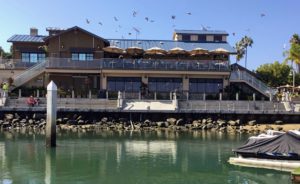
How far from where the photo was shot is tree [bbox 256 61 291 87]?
70812 millimetres

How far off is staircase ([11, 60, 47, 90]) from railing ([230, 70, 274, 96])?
79.9 feet

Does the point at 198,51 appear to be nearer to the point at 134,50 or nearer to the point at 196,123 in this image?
the point at 134,50

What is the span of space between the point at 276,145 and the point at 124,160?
383 inches

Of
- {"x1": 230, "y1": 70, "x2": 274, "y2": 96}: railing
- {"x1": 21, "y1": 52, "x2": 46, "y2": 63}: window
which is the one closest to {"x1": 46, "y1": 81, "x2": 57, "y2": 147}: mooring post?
{"x1": 230, "y1": 70, "x2": 274, "y2": 96}: railing

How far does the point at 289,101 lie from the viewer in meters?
50.7

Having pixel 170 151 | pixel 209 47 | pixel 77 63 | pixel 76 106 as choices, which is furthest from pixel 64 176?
pixel 209 47

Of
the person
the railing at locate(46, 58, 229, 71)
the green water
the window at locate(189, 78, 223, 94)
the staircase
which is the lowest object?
the green water

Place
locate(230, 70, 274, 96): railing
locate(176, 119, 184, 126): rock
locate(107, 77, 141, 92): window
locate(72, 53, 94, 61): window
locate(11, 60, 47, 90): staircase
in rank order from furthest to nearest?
locate(72, 53, 94, 61): window
locate(107, 77, 141, 92): window
locate(230, 70, 274, 96): railing
locate(11, 60, 47, 90): staircase
locate(176, 119, 184, 126): rock

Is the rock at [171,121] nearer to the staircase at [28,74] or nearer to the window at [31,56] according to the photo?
the staircase at [28,74]

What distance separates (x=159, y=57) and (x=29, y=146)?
28937 millimetres

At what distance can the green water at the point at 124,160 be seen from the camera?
2345 centimetres

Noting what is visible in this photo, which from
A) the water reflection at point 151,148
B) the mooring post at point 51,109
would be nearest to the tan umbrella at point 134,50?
the water reflection at point 151,148

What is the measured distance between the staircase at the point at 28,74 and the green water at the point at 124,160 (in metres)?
12.7

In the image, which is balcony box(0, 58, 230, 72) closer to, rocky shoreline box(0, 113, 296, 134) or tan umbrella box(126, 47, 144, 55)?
tan umbrella box(126, 47, 144, 55)
